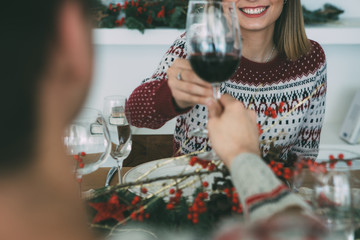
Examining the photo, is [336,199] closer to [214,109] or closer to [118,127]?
[214,109]

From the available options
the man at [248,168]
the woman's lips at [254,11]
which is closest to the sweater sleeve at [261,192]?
the man at [248,168]

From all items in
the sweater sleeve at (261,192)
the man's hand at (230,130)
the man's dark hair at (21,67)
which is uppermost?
the man's dark hair at (21,67)

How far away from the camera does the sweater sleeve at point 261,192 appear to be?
44cm

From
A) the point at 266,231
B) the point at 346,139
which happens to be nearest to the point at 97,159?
the point at 266,231

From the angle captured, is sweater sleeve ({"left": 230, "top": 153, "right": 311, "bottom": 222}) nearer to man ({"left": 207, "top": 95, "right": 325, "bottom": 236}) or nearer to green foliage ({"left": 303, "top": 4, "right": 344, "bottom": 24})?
man ({"left": 207, "top": 95, "right": 325, "bottom": 236})

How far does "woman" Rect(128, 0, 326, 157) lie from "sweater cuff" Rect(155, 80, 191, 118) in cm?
8

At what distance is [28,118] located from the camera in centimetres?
30

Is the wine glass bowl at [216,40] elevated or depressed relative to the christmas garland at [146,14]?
depressed

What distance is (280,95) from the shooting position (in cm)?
137

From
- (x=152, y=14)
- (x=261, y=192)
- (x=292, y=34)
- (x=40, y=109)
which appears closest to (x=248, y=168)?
(x=261, y=192)

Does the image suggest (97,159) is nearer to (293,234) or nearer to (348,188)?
(348,188)

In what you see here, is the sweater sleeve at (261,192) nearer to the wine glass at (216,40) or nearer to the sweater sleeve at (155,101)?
the wine glass at (216,40)

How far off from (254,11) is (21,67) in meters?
1.13

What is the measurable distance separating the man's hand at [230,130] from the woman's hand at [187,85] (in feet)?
0.77
